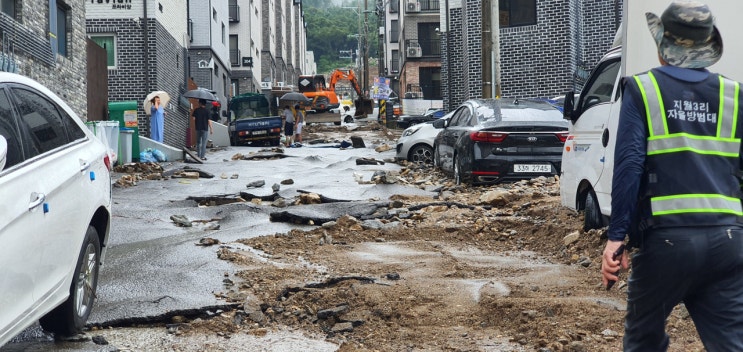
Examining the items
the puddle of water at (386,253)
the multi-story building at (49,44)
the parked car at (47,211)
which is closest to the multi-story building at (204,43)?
the multi-story building at (49,44)

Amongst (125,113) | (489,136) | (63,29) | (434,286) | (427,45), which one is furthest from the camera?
(427,45)

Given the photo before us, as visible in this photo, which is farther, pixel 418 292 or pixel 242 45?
pixel 242 45

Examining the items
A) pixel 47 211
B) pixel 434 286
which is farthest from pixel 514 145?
pixel 47 211

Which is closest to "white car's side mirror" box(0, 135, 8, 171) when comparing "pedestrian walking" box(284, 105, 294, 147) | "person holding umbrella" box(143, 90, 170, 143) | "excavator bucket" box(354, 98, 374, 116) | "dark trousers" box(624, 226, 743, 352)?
"dark trousers" box(624, 226, 743, 352)

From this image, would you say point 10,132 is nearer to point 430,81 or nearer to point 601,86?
point 601,86

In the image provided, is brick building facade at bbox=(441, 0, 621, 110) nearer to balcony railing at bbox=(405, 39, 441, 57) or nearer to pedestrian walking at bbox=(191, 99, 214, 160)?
pedestrian walking at bbox=(191, 99, 214, 160)

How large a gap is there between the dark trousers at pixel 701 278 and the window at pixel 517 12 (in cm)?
2828

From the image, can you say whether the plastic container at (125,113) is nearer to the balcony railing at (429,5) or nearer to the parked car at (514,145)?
the parked car at (514,145)

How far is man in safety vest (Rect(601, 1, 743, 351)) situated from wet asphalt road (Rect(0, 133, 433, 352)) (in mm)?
3427

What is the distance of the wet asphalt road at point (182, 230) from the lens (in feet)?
22.2

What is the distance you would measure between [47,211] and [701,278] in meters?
3.38

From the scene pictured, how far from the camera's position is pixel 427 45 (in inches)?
2655

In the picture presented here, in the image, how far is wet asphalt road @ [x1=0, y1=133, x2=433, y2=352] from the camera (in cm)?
678

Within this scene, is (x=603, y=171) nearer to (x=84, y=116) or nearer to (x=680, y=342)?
(x=680, y=342)
